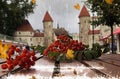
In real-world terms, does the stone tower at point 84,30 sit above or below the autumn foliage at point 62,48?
below

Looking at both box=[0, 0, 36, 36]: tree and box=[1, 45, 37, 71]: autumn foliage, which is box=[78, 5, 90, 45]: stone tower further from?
box=[1, 45, 37, 71]: autumn foliage

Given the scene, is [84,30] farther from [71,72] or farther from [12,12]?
[71,72]

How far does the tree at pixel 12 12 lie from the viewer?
9494 cm

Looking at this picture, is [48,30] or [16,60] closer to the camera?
[16,60]

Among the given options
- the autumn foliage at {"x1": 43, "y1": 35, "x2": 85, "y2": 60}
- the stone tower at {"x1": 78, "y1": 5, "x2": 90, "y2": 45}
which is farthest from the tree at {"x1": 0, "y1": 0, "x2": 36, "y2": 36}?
the autumn foliage at {"x1": 43, "y1": 35, "x2": 85, "y2": 60}

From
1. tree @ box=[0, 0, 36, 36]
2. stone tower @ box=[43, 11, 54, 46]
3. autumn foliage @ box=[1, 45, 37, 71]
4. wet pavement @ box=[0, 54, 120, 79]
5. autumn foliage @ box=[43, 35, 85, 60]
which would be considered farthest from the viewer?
stone tower @ box=[43, 11, 54, 46]

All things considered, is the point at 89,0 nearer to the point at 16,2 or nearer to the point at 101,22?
the point at 101,22

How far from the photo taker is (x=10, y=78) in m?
3.34

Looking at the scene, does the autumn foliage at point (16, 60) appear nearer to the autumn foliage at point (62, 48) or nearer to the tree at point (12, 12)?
the autumn foliage at point (62, 48)

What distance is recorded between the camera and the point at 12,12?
3767 inches

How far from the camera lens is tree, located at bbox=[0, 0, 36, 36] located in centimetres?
9494

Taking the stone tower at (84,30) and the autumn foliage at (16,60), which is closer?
the autumn foliage at (16,60)

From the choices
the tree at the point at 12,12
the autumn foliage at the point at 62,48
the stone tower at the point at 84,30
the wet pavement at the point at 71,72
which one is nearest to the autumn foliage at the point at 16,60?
the wet pavement at the point at 71,72

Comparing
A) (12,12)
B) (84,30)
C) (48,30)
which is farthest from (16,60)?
(48,30)
